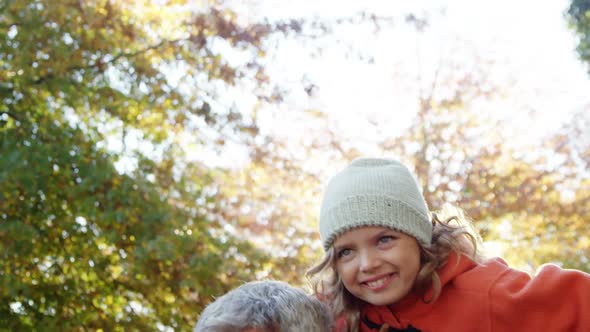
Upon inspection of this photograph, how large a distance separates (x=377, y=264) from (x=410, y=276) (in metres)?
0.16

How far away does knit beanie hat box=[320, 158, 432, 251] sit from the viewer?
2424 millimetres

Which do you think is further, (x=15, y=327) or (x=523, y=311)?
(x=15, y=327)

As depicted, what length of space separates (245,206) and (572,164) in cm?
317

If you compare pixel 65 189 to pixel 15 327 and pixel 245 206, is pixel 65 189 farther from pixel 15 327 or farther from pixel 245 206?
pixel 245 206

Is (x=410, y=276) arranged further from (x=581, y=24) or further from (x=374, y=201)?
(x=581, y=24)

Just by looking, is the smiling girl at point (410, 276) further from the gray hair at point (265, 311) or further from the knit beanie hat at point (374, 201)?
the gray hair at point (265, 311)

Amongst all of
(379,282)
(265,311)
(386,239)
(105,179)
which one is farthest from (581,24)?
(265,311)

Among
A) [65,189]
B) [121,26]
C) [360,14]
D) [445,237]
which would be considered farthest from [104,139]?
[445,237]

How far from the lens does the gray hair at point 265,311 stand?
1.91 metres

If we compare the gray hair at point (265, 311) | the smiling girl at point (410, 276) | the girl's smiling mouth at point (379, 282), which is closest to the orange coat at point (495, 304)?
the smiling girl at point (410, 276)

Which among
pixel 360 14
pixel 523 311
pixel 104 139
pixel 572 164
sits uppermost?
pixel 360 14

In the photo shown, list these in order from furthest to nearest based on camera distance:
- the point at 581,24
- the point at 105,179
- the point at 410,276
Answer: the point at 581,24 < the point at 105,179 < the point at 410,276

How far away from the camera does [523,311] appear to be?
228cm

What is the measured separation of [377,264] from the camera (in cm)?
234
